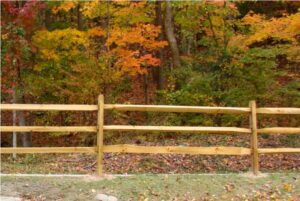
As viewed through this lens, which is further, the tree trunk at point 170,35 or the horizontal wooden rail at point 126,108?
the tree trunk at point 170,35

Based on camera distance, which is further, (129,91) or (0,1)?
(129,91)

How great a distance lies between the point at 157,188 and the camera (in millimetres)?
7145

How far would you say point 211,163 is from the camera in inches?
421

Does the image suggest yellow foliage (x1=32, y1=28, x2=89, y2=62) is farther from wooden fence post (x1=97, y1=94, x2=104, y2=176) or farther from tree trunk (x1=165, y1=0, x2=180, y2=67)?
wooden fence post (x1=97, y1=94, x2=104, y2=176)

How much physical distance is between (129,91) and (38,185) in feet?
35.6

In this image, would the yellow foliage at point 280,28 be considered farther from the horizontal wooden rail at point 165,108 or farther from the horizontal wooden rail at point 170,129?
the horizontal wooden rail at point 170,129

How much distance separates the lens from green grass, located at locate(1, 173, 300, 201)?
6.91 m

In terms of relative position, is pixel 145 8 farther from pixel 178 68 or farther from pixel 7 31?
pixel 7 31

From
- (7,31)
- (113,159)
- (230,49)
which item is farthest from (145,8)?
(113,159)

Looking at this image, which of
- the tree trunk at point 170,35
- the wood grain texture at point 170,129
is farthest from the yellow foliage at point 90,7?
the wood grain texture at point 170,129

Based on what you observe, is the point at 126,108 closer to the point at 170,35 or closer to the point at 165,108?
the point at 165,108

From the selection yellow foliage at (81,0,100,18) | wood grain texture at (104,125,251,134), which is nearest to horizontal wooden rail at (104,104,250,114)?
wood grain texture at (104,125,251,134)

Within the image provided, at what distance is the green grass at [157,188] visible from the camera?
6914 mm

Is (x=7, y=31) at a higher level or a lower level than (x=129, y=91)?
higher
